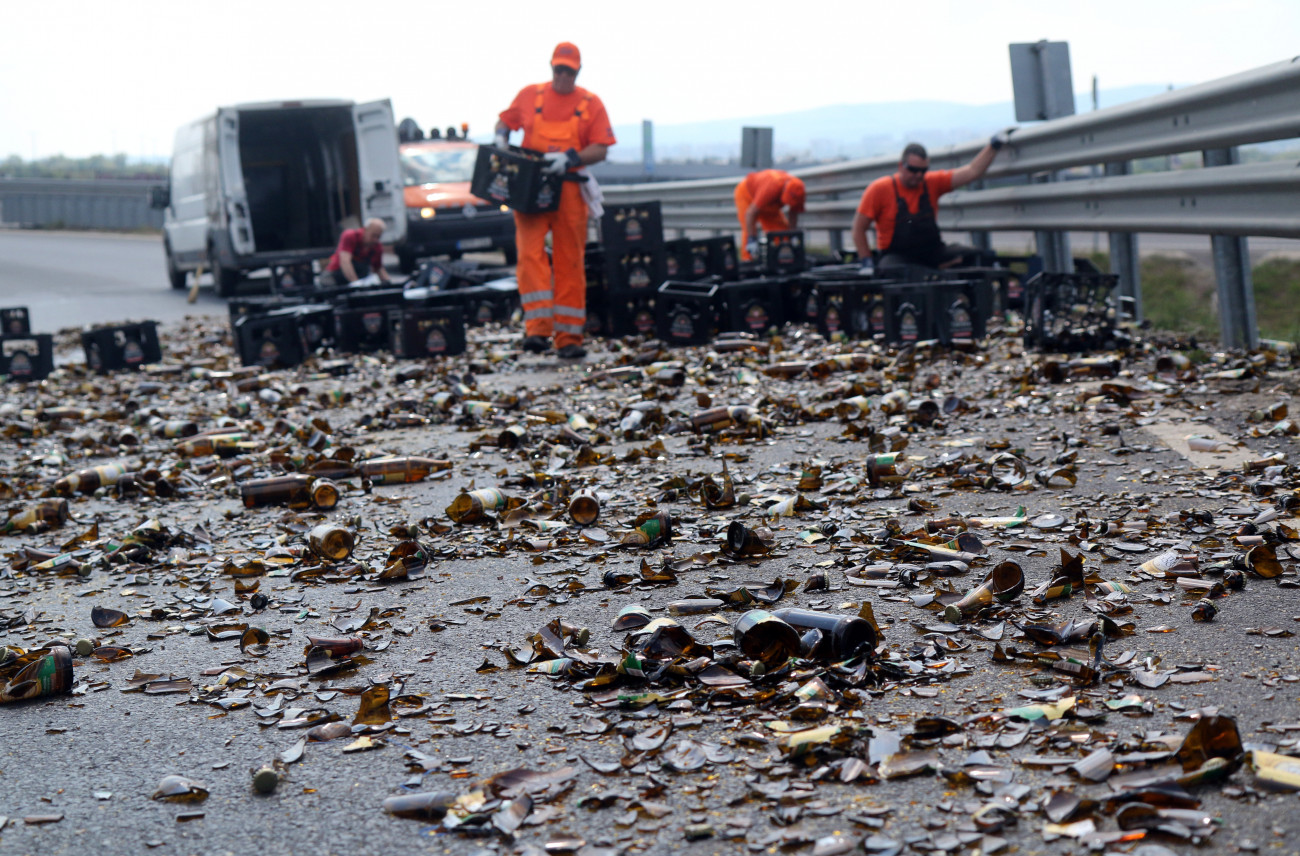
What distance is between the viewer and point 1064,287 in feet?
27.6

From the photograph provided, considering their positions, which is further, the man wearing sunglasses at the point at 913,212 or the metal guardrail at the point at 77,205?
the metal guardrail at the point at 77,205

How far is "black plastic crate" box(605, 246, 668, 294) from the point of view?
11.8m

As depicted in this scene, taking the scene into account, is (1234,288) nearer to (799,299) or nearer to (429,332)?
(799,299)

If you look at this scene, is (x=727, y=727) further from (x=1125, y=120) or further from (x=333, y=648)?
(x=1125, y=120)

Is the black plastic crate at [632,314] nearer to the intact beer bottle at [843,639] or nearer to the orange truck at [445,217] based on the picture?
the orange truck at [445,217]

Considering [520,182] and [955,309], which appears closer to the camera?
[955,309]

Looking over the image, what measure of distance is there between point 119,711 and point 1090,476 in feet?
11.5

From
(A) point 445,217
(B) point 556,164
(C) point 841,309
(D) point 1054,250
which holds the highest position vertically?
(A) point 445,217

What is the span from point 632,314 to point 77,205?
4769 cm

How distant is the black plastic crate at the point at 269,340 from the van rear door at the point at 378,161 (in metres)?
6.77

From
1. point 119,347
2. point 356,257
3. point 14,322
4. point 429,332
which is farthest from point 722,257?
point 14,322

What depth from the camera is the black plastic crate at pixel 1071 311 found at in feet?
26.9

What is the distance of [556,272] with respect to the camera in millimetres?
10938

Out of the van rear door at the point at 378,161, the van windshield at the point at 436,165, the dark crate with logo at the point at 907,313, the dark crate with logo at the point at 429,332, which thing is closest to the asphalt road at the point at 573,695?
the dark crate with logo at the point at 907,313
